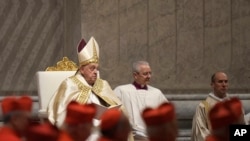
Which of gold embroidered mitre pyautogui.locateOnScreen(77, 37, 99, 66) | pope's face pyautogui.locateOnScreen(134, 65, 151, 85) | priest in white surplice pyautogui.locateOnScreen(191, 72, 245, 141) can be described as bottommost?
priest in white surplice pyautogui.locateOnScreen(191, 72, 245, 141)

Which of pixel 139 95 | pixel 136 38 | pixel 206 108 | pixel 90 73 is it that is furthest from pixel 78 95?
pixel 136 38

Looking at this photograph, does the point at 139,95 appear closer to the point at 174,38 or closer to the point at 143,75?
the point at 143,75

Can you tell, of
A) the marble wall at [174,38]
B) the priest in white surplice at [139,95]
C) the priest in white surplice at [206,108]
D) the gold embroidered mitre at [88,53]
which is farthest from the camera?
the marble wall at [174,38]

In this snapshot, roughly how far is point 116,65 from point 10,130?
325 inches

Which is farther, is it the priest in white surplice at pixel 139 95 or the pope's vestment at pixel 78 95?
the priest in white surplice at pixel 139 95

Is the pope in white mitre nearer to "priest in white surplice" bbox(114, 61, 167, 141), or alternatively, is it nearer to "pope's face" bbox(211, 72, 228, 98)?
"priest in white surplice" bbox(114, 61, 167, 141)

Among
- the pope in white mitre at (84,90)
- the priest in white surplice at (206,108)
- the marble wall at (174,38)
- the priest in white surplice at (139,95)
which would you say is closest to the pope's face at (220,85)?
the priest in white surplice at (206,108)

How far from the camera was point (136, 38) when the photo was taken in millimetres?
11641

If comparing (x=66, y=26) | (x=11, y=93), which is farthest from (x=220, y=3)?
(x=11, y=93)

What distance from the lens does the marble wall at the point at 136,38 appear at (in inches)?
455

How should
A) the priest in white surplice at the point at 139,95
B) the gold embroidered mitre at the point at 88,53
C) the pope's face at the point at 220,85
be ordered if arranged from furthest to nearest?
the priest in white surplice at the point at 139,95
the pope's face at the point at 220,85
the gold embroidered mitre at the point at 88,53

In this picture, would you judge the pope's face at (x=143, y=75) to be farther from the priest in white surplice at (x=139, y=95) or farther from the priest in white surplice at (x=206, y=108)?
the priest in white surplice at (x=206, y=108)

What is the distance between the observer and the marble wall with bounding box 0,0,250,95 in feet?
37.9

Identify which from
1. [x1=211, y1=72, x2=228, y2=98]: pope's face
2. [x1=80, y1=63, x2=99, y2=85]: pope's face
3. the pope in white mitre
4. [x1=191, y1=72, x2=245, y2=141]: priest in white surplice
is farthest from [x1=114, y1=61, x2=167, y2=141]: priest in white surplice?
[x1=80, y1=63, x2=99, y2=85]: pope's face
